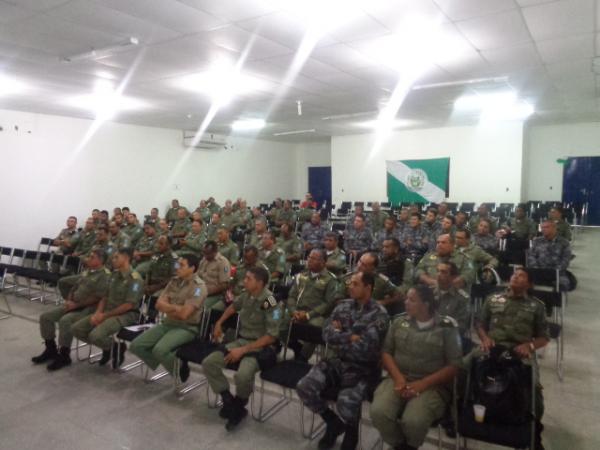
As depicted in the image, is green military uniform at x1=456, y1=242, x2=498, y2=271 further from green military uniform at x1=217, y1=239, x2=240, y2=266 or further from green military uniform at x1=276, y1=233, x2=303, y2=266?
green military uniform at x1=217, y1=239, x2=240, y2=266

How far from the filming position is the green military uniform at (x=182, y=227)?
9219mm

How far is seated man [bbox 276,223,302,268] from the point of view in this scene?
21.5 feet

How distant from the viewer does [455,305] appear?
3.72 meters

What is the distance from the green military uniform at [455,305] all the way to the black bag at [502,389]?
0.96m

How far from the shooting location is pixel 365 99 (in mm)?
8383

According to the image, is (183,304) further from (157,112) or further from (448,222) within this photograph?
(157,112)

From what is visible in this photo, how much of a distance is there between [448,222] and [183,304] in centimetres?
390

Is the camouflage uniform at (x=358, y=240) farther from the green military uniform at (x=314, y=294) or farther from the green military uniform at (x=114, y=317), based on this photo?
the green military uniform at (x=114, y=317)

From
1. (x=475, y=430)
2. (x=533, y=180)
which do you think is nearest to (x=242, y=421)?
(x=475, y=430)

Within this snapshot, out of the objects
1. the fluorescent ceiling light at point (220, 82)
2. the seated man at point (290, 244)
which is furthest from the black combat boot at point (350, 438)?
the fluorescent ceiling light at point (220, 82)

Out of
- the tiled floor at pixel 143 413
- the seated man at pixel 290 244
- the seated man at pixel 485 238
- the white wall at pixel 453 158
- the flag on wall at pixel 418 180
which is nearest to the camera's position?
the tiled floor at pixel 143 413

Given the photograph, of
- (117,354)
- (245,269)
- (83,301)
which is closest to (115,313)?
(117,354)

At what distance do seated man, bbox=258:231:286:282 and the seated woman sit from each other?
113 inches

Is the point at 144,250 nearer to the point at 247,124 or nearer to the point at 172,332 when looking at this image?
the point at 172,332
